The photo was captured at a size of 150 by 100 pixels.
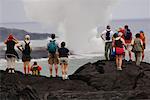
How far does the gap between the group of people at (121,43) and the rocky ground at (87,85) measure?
783 millimetres

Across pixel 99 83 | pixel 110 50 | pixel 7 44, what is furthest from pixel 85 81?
pixel 7 44

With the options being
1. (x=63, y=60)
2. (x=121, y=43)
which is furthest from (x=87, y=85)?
(x=121, y=43)

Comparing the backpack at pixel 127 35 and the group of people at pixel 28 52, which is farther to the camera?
the backpack at pixel 127 35

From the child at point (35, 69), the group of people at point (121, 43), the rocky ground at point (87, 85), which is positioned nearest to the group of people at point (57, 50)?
the group of people at point (121, 43)

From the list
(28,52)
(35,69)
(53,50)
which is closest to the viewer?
(53,50)

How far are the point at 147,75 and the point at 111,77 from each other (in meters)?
2.25

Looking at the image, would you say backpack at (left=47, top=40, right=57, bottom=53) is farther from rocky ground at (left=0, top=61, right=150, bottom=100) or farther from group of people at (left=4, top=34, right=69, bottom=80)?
rocky ground at (left=0, top=61, right=150, bottom=100)

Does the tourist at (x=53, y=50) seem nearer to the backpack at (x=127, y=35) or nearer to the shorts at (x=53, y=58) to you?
the shorts at (x=53, y=58)

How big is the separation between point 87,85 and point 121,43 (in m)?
2.96

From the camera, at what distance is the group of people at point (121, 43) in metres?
22.4

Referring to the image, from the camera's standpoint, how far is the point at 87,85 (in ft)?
72.3

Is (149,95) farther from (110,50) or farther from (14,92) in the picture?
(14,92)

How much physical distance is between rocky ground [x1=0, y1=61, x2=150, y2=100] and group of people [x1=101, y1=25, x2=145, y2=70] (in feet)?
2.57

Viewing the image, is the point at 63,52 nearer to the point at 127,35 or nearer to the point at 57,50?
the point at 57,50
